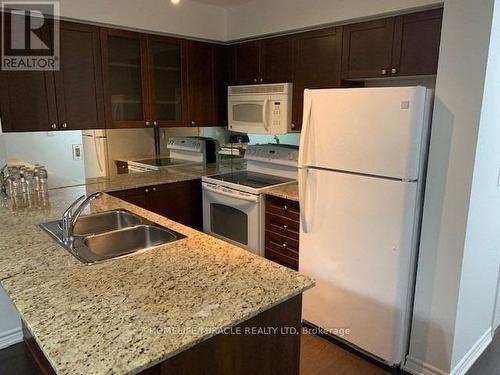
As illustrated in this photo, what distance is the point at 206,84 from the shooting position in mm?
3666

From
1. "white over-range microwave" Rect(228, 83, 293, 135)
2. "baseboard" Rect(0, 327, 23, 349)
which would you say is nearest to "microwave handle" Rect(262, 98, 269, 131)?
"white over-range microwave" Rect(228, 83, 293, 135)

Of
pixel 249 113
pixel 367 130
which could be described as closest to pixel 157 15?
pixel 249 113

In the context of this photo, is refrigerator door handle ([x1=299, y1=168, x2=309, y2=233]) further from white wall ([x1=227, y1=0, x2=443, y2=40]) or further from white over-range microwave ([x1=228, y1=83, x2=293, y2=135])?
white wall ([x1=227, y1=0, x2=443, y2=40])

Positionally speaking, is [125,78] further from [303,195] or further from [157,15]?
[303,195]

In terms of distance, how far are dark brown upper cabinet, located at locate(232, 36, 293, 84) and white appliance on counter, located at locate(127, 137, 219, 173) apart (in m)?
0.74

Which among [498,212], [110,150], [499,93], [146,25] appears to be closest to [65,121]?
[110,150]

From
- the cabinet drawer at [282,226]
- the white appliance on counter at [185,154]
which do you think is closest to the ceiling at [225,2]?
the white appliance on counter at [185,154]

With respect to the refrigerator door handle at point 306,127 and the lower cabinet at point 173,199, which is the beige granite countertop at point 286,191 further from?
the lower cabinet at point 173,199

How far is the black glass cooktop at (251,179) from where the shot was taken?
10.6 ft

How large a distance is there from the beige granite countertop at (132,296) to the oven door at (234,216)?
1241 mm

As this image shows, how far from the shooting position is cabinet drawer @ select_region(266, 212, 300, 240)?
9.13ft

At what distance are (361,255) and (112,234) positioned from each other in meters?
1.43

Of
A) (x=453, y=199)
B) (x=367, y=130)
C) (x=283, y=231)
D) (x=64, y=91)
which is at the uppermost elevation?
(x=64, y=91)

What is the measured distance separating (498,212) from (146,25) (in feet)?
9.75
